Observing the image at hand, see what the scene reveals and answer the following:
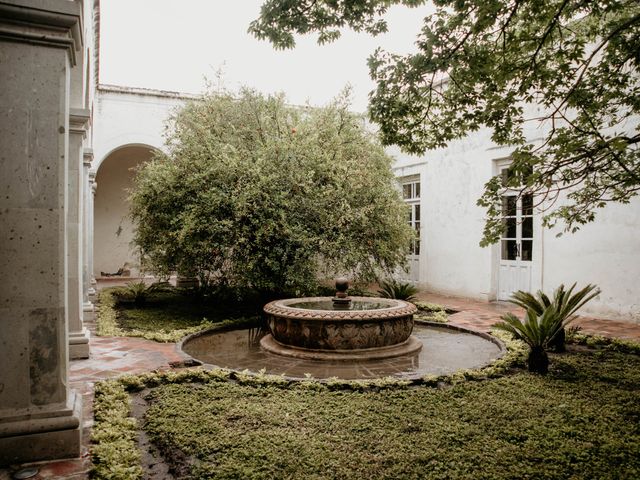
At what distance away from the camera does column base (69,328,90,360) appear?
527cm

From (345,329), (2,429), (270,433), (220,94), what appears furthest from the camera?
(220,94)

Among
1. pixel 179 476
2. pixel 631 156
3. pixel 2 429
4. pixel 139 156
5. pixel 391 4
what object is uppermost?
pixel 139 156

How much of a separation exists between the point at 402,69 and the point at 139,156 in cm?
1445

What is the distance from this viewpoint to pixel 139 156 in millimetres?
16656

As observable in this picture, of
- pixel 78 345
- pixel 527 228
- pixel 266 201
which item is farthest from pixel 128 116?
pixel 527 228

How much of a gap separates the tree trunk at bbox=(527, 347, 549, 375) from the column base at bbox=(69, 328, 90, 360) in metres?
4.97

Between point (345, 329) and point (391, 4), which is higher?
point (391, 4)

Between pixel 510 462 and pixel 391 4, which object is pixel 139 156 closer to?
pixel 391 4

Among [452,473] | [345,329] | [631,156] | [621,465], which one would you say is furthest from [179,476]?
[631,156]

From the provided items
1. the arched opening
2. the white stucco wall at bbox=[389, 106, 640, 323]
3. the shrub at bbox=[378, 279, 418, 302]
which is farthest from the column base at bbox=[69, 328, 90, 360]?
the arched opening

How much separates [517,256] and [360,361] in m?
5.94

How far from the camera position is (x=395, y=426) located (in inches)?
136

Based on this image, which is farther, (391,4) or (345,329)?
(345,329)

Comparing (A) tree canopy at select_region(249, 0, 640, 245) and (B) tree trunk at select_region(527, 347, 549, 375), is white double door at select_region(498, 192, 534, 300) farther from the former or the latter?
(A) tree canopy at select_region(249, 0, 640, 245)
